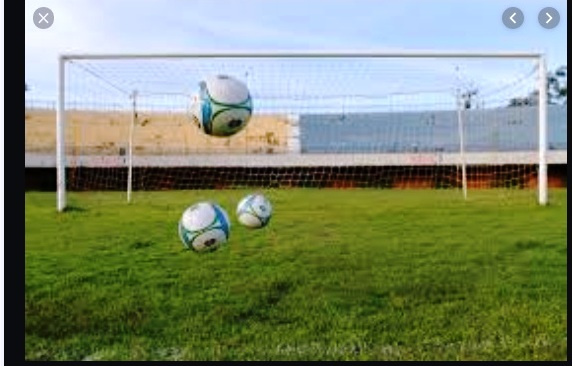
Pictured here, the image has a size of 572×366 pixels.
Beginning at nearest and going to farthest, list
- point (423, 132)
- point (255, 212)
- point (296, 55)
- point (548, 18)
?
1. point (548, 18)
2. point (255, 212)
3. point (296, 55)
4. point (423, 132)

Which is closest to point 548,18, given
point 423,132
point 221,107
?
point 221,107

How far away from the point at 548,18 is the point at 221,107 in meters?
2.30

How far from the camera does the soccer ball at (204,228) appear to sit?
5992 mm

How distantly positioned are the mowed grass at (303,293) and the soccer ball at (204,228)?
1.06 ft

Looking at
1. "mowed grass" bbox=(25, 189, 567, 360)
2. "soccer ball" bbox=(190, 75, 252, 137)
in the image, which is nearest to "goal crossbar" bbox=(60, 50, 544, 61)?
"mowed grass" bbox=(25, 189, 567, 360)

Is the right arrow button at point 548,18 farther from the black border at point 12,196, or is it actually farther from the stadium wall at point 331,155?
the stadium wall at point 331,155

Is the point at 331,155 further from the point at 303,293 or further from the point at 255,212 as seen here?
the point at 303,293

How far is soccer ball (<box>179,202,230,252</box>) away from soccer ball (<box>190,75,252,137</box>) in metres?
0.61

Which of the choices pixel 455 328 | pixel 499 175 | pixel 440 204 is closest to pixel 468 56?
pixel 440 204

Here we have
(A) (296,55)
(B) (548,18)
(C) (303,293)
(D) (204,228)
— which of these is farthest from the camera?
(A) (296,55)

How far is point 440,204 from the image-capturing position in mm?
14641

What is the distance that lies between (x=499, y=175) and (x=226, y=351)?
69.2ft

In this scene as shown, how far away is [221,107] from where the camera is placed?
5766mm

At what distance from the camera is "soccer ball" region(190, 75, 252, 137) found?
579 cm
